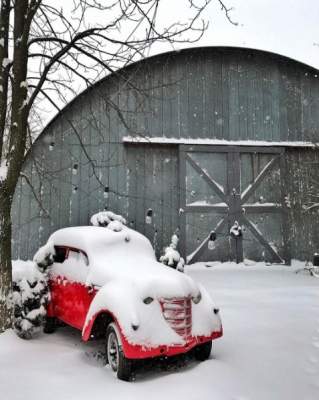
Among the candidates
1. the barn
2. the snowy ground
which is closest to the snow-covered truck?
the snowy ground

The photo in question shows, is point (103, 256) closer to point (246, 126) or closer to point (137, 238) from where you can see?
point (137, 238)

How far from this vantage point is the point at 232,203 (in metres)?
13.2

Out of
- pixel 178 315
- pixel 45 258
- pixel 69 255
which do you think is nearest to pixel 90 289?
pixel 69 255

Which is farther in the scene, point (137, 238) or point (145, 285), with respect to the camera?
point (137, 238)

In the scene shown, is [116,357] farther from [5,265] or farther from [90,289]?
[5,265]

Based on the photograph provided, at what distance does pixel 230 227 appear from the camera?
1312 cm

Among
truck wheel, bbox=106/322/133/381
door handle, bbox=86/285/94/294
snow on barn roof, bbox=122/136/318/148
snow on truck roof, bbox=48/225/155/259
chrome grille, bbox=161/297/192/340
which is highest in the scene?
snow on barn roof, bbox=122/136/318/148

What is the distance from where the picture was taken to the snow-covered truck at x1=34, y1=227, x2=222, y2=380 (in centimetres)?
448

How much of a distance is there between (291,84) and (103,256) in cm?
1078

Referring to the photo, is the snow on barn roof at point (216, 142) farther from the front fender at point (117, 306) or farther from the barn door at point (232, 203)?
the front fender at point (117, 306)

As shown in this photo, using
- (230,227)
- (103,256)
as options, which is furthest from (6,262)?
(230,227)

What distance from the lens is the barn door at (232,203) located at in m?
13.0

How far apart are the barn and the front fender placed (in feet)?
25.2

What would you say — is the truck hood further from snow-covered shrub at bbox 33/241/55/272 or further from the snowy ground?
snow-covered shrub at bbox 33/241/55/272
